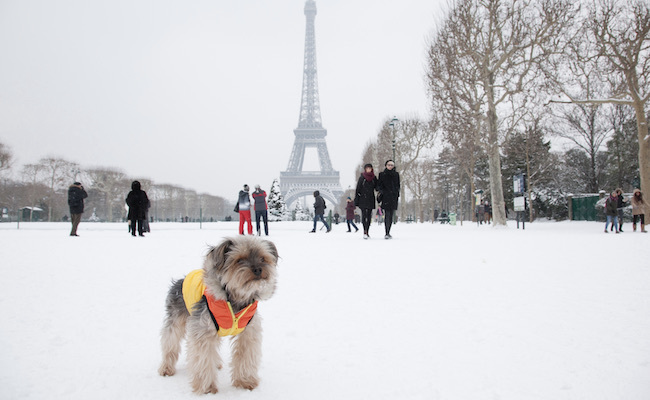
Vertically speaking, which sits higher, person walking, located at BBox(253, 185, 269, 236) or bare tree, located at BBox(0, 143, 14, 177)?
bare tree, located at BBox(0, 143, 14, 177)

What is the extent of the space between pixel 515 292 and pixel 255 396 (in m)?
3.69

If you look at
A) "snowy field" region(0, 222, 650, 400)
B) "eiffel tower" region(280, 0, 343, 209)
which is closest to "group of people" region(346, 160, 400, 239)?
"snowy field" region(0, 222, 650, 400)

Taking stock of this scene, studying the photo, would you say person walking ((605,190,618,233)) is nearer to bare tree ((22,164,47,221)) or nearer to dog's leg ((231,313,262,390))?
dog's leg ((231,313,262,390))

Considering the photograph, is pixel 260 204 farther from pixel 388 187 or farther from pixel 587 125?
pixel 587 125

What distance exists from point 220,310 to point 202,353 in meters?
0.29

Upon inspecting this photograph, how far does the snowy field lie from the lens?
8.75 ft

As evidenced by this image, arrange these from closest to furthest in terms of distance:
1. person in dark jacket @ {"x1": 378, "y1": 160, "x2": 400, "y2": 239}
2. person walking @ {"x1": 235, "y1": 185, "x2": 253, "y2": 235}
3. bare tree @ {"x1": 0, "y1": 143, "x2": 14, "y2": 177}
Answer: person in dark jacket @ {"x1": 378, "y1": 160, "x2": 400, "y2": 239} < person walking @ {"x1": 235, "y1": 185, "x2": 253, "y2": 235} < bare tree @ {"x1": 0, "y1": 143, "x2": 14, "y2": 177}

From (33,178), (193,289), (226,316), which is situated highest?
(33,178)

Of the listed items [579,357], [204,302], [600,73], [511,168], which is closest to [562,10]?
[600,73]

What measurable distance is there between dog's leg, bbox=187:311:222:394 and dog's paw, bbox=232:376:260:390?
15 cm

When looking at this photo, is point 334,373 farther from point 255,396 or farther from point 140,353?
point 140,353

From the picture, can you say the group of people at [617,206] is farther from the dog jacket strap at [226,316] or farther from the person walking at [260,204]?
the dog jacket strap at [226,316]

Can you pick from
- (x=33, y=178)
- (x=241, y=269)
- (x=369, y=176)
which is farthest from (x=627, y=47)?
(x=33, y=178)

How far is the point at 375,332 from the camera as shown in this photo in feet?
12.2
